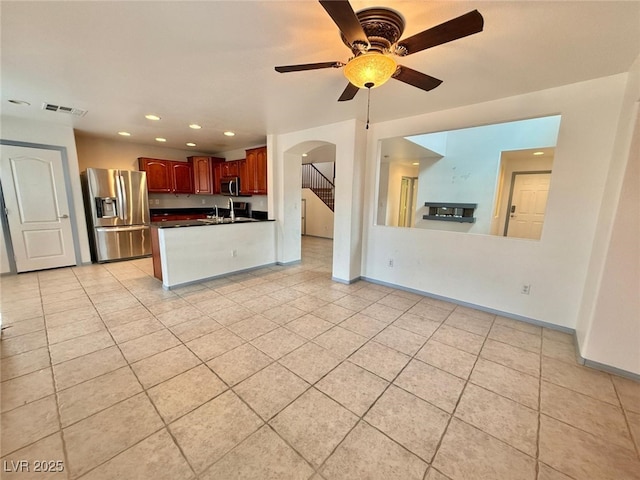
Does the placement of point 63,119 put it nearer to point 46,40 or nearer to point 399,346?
point 46,40

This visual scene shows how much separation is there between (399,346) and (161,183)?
6.08 metres

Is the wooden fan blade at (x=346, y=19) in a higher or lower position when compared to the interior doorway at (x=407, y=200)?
higher

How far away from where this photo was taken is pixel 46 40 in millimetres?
1773

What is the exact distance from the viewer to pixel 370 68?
1524mm

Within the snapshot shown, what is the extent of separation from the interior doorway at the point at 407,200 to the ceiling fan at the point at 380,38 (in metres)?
6.63

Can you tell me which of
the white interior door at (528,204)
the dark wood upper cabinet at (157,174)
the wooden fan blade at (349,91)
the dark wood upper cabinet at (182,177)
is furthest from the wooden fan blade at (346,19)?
the white interior door at (528,204)

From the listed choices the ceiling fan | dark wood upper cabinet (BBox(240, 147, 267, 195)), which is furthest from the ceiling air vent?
the ceiling fan

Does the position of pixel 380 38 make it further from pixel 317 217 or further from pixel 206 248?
pixel 317 217

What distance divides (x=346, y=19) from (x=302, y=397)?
2.21 meters

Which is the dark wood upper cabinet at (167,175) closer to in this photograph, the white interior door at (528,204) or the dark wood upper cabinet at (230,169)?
the dark wood upper cabinet at (230,169)

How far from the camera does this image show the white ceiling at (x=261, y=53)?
4.81 feet

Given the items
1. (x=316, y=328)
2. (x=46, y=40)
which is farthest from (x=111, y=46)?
(x=316, y=328)

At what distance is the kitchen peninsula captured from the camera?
3.57m

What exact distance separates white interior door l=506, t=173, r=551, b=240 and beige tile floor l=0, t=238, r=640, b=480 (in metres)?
4.24
